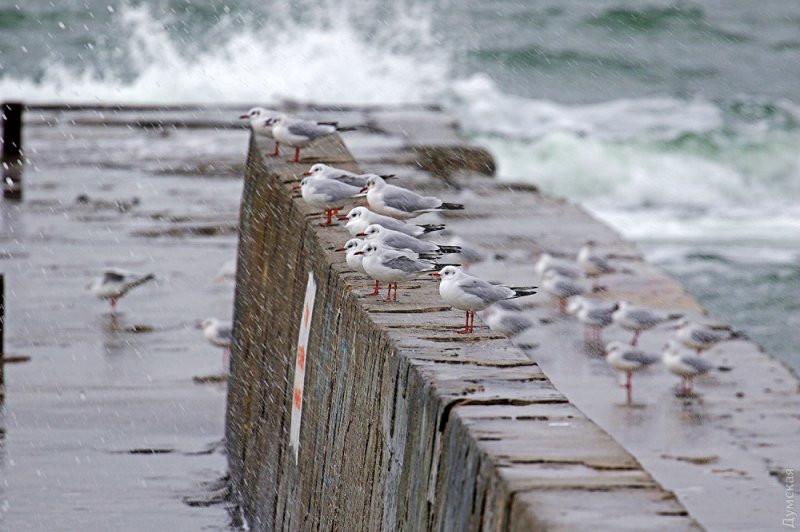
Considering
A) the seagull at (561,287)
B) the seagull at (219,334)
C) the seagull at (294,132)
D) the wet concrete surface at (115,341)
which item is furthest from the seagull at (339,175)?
the seagull at (561,287)

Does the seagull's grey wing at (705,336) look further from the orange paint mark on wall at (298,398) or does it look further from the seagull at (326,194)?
the orange paint mark on wall at (298,398)

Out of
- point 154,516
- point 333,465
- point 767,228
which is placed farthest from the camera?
point 767,228

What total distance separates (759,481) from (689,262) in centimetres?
989

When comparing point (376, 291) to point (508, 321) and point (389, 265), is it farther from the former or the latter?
point (508, 321)

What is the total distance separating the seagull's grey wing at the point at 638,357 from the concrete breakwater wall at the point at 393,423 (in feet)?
9.72

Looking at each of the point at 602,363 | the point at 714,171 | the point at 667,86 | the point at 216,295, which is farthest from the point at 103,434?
the point at 667,86

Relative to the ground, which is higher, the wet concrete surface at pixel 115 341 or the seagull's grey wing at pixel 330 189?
the seagull's grey wing at pixel 330 189

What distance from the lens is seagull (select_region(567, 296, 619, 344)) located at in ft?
37.9

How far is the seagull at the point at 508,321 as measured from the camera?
1098 centimetres

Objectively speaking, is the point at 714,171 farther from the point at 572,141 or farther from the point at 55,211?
the point at 55,211

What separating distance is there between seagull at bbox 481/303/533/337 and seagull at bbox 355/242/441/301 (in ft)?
16.1

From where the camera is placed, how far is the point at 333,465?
595 cm

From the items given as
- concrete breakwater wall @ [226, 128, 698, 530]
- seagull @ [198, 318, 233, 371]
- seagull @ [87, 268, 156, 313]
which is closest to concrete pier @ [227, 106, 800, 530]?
concrete breakwater wall @ [226, 128, 698, 530]

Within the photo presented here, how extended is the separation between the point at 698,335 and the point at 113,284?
4.30 meters
